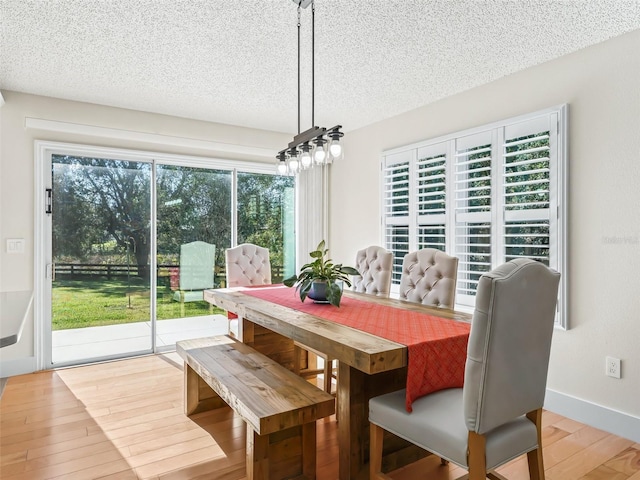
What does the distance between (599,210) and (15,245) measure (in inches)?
183

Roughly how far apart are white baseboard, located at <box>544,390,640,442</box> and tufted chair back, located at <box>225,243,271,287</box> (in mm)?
2620

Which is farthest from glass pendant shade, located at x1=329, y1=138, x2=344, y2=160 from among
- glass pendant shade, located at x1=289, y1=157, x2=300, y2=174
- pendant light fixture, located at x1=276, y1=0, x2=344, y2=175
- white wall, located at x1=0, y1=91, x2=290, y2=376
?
white wall, located at x1=0, y1=91, x2=290, y2=376

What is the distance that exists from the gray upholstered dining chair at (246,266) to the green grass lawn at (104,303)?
0.96m

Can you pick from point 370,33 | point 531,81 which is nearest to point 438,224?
point 531,81

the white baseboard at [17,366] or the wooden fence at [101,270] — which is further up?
the wooden fence at [101,270]

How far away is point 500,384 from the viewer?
143 cm

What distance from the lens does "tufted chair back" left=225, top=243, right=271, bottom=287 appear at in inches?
150

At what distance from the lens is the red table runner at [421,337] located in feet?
5.52

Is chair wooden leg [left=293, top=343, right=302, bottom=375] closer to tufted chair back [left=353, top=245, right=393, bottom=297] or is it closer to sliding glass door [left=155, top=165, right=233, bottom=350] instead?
tufted chair back [left=353, top=245, right=393, bottom=297]

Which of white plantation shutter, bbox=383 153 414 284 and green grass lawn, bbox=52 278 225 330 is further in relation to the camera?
white plantation shutter, bbox=383 153 414 284

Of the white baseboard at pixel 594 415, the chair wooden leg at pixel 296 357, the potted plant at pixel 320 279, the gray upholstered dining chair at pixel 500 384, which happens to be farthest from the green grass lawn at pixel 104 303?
the white baseboard at pixel 594 415

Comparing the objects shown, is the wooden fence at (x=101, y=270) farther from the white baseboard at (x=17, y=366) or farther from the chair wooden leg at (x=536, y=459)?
the chair wooden leg at (x=536, y=459)

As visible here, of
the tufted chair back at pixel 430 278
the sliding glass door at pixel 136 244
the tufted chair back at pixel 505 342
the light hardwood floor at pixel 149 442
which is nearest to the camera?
→ the tufted chair back at pixel 505 342

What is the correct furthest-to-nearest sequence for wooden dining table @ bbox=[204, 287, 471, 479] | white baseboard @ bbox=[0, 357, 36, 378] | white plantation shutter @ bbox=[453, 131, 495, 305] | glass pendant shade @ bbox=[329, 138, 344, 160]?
white baseboard @ bbox=[0, 357, 36, 378] → white plantation shutter @ bbox=[453, 131, 495, 305] → glass pendant shade @ bbox=[329, 138, 344, 160] → wooden dining table @ bbox=[204, 287, 471, 479]
